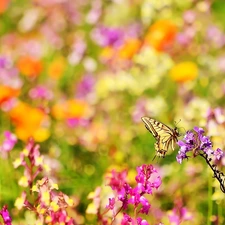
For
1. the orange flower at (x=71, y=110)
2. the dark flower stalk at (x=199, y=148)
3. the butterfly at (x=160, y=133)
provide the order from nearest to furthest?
the dark flower stalk at (x=199, y=148), the butterfly at (x=160, y=133), the orange flower at (x=71, y=110)

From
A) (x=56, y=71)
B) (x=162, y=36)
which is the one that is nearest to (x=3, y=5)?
(x=56, y=71)

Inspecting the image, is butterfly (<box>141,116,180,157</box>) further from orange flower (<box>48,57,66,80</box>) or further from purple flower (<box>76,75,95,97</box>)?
orange flower (<box>48,57,66,80</box>)

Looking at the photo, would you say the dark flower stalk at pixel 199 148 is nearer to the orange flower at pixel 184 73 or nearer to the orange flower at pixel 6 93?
the orange flower at pixel 6 93

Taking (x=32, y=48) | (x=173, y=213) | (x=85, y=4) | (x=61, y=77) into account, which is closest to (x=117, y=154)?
(x=173, y=213)

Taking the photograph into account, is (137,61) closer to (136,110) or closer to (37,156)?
(136,110)

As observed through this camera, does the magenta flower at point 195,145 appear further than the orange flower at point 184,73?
No

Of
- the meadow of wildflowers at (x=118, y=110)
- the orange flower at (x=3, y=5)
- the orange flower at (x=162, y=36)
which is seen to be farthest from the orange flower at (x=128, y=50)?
the orange flower at (x=3, y=5)
